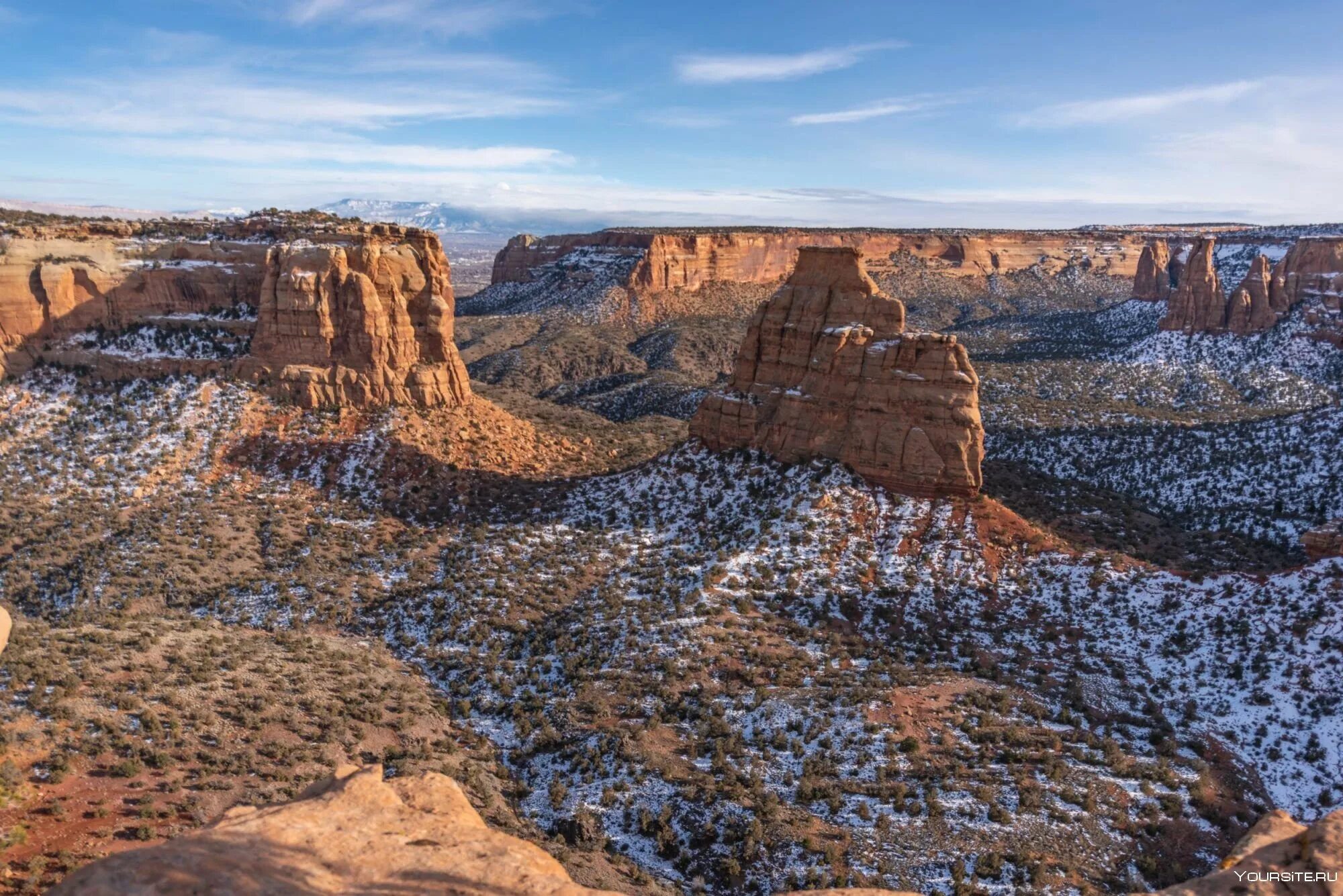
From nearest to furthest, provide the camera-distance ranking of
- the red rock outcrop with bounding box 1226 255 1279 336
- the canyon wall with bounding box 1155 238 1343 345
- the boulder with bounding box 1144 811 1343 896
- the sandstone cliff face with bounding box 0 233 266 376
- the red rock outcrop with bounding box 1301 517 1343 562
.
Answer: the boulder with bounding box 1144 811 1343 896 → the red rock outcrop with bounding box 1301 517 1343 562 → the sandstone cliff face with bounding box 0 233 266 376 → the canyon wall with bounding box 1155 238 1343 345 → the red rock outcrop with bounding box 1226 255 1279 336

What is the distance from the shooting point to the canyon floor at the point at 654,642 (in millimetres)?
18969

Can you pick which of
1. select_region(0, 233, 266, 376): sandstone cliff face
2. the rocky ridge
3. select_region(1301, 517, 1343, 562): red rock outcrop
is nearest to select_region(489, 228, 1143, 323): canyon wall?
select_region(0, 233, 266, 376): sandstone cliff face


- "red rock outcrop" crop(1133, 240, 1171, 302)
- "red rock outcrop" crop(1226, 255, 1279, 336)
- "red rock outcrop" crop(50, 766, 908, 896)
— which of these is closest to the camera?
"red rock outcrop" crop(50, 766, 908, 896)

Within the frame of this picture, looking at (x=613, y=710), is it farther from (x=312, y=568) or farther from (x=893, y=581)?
(x=312, y=568)

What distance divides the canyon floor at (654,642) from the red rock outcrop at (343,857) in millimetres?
5883

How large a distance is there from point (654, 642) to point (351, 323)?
29.6m

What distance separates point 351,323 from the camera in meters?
46.3

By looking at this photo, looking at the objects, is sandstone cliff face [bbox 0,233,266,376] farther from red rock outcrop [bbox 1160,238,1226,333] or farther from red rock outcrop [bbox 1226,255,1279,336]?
red rock outcrop [bbox 1226,255,1279,336]

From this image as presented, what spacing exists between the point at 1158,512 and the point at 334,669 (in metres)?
52.0

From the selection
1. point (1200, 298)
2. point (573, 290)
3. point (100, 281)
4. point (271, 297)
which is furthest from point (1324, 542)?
point (573, 290)

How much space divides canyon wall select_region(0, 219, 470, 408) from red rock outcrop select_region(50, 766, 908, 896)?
37951 mm

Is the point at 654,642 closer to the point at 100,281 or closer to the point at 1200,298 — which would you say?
the point at 100,281

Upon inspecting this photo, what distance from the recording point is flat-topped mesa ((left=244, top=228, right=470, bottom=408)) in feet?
149

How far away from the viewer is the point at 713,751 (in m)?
22.9
